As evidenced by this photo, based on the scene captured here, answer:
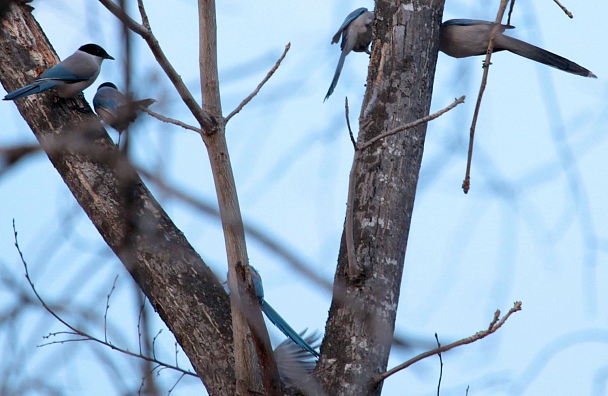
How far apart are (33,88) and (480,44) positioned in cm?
235

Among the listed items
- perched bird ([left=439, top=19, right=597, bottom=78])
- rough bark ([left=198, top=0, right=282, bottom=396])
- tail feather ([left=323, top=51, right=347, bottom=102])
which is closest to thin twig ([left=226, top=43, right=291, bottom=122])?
rough bark ([left=198, top=0, right=282, bottom=396])

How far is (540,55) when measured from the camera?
12.7ft

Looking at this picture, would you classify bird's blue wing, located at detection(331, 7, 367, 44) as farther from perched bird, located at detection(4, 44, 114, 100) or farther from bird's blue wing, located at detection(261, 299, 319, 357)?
bird's blue wing, located at detection(261, 299, 319, 357)

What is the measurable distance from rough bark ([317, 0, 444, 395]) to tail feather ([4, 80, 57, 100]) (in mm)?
1525

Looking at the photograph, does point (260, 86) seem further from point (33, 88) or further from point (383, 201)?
point (33, 88)

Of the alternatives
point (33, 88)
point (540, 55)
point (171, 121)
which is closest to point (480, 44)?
point (540, 55)

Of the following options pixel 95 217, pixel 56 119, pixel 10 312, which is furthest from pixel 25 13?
pixel 10 312

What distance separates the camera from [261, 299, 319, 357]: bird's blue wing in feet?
11.5

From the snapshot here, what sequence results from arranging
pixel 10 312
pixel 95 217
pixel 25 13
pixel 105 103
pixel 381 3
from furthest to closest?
pixel 105 103 → pixel 25 13 → pixel 381 3 → pixel 95 217 → pixel 10 312

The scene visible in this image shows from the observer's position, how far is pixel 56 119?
334 centimetres

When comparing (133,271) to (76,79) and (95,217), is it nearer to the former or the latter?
(95,217)

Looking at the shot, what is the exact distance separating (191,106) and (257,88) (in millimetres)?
220

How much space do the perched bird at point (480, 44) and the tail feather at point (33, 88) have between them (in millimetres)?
1963

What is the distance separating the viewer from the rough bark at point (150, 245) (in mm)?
2678
